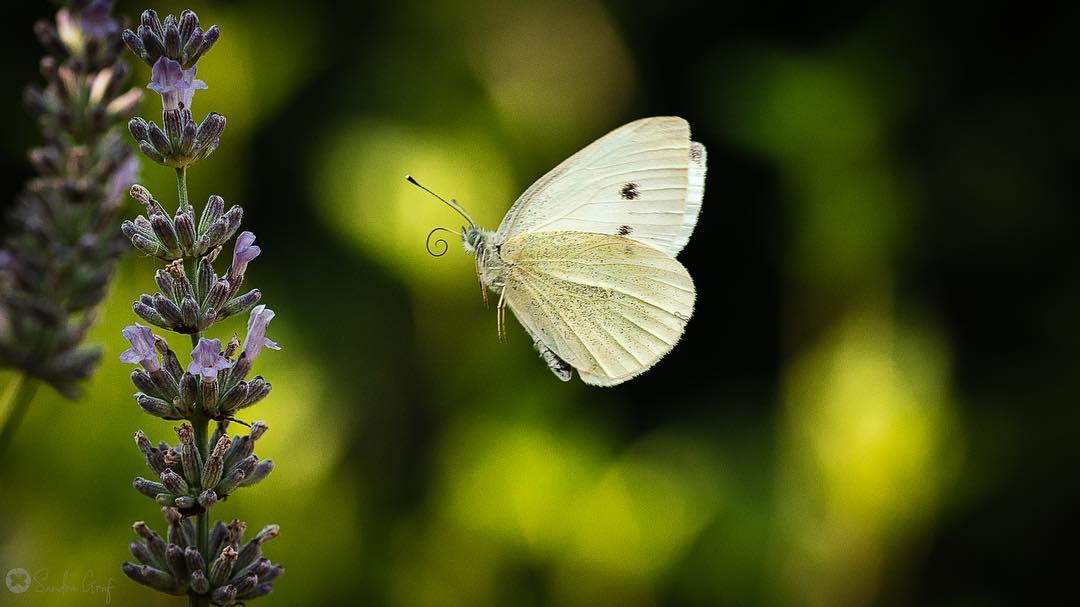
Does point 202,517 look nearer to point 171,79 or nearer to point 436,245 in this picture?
point 171,79

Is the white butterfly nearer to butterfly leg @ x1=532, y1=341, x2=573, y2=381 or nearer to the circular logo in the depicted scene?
butterfly leg @ x1=532, y1=341, x2=573, y2=381

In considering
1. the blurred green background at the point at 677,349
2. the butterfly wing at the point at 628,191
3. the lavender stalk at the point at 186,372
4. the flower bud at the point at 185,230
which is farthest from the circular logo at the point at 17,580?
the butterfly wing at the point at 628,191

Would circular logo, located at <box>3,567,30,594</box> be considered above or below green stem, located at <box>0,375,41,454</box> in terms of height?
below

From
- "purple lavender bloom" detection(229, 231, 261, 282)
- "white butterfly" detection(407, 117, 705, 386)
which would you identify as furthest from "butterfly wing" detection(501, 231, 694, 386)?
"purple lavender bloom" detection(229, 231, 261, 282)

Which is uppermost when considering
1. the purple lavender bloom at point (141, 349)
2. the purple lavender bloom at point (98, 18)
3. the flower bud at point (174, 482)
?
the purple lavender bloom at point (98, 18)

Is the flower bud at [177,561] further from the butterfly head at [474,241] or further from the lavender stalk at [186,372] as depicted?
the butterfly head at [474,241]
